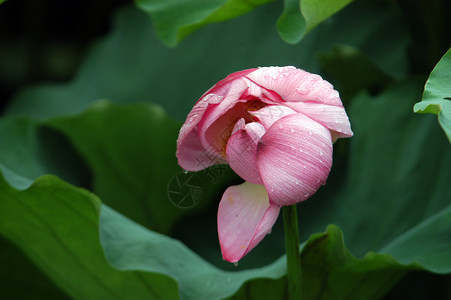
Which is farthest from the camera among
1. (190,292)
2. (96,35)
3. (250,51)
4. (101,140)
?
(96,35)

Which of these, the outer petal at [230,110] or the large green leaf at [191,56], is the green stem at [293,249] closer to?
the outer petal at [230,110]

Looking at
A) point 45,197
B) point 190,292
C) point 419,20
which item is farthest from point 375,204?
point 419,20

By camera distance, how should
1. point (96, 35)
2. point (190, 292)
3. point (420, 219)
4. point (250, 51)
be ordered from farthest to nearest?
point (96, 35) < point (250, 51) < point (420, 219) < point (190, 292)

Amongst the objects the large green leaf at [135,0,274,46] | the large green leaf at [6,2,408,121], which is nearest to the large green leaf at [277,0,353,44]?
the large green leaf at [135,0,274,46]

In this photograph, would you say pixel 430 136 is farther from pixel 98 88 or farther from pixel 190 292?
pixel 98 88

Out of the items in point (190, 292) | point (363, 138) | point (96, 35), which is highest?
point (190, 292)

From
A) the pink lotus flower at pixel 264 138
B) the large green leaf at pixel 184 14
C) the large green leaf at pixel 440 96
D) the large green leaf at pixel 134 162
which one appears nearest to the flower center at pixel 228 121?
the pink lotus flower at pixel 264 138

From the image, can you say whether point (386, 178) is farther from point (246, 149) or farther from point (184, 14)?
point (246, 149)

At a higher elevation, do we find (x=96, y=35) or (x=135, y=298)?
(x=135, y=298)
